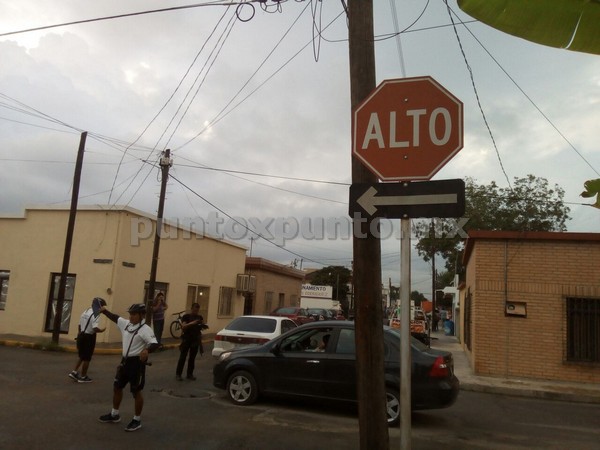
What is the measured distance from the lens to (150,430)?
6504 millimetres

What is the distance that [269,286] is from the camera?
106 feet

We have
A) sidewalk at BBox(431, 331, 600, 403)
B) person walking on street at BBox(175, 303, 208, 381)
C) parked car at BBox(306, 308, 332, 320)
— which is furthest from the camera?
parked car at BBox(306, 308, 332, 320)

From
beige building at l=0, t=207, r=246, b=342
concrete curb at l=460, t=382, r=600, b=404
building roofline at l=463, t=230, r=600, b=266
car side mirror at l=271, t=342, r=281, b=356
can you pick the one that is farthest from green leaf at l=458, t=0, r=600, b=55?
beige building at l=0, t=207, r=246, b=342

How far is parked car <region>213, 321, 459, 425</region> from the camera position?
24.0 ft

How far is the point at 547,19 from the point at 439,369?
5920 millimetres

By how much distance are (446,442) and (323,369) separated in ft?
7.04

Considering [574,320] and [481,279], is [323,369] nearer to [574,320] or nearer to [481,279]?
[481,279]

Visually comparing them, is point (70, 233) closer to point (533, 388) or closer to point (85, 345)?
point (85, 345)

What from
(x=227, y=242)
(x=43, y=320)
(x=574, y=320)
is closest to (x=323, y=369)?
(x=574, y=320)

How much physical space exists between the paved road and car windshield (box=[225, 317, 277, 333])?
162 centimetres

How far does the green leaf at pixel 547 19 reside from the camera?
2467mm

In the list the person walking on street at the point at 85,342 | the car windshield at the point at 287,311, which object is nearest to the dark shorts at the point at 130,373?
the person walking on street at the point at 85,342

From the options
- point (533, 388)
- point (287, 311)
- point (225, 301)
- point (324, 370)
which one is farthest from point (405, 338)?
point (225, 301)

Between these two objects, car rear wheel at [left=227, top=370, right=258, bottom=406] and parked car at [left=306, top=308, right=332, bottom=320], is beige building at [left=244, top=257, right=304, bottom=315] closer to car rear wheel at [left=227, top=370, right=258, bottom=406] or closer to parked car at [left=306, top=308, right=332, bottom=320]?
parked car at [left=306, top=308, right=332, bottom=320]
